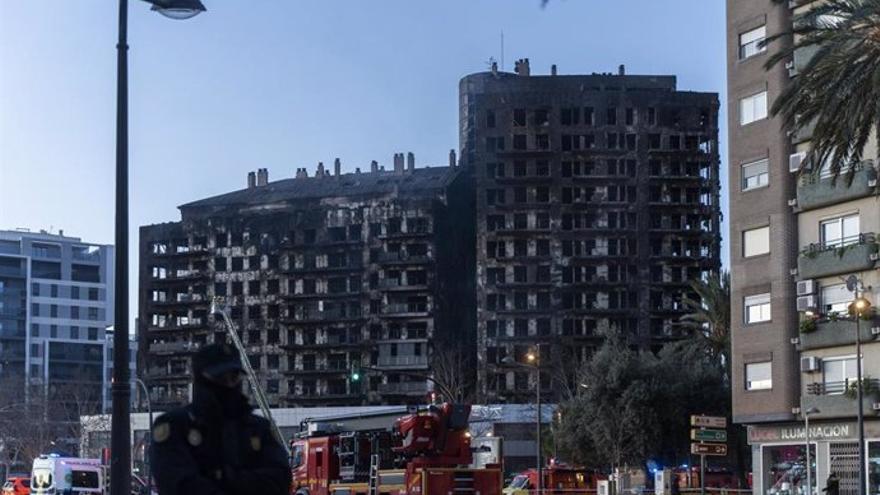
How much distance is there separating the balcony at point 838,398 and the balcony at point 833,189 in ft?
20.3

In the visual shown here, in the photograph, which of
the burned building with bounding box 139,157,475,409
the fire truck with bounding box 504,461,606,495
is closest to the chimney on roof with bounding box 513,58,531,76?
the burned building with bounding box 139,157,475,409

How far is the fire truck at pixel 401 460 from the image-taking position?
36.1 metres

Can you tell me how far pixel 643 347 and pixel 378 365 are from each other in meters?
22.9

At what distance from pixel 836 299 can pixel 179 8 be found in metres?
41.7

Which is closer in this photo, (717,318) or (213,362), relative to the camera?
(213,362)

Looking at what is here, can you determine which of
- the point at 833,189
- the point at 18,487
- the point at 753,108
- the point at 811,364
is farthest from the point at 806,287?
the point at 18,487

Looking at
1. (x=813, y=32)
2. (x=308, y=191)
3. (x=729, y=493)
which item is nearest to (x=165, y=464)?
(x=813, y=32)

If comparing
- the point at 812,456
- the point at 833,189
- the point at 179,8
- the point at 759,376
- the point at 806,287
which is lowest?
the point at 812,456

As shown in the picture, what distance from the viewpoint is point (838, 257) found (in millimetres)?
52406

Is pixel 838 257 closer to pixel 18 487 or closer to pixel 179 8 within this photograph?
pixel 18 487

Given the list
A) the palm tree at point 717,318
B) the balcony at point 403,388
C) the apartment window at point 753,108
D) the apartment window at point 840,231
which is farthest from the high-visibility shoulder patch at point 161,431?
the balcony at point 403,388

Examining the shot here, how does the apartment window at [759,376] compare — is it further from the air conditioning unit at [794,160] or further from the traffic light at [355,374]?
the traffic light at [355,374]

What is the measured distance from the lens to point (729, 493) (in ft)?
182

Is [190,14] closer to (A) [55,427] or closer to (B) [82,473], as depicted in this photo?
(B) [82,473]
